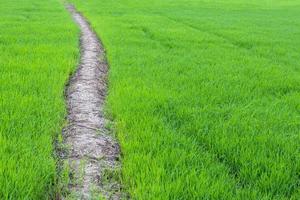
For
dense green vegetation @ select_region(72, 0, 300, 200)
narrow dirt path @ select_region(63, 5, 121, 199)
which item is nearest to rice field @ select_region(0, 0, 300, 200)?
dense green vegetation @ select_region(72, 0, 300, 200)

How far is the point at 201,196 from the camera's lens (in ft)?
10.5

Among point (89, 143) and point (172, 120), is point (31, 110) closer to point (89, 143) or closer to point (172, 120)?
point (89, 143)

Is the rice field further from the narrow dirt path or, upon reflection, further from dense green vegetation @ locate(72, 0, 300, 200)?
the narrow dirt path

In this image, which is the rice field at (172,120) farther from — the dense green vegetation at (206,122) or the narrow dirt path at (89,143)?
the narrow dirt path at (89,143)

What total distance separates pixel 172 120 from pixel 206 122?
43 centimetres

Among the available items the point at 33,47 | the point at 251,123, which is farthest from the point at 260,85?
the point at 33,47

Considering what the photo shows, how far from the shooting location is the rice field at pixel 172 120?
338 centimetres

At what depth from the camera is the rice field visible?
3.38 m

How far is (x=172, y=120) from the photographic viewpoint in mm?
5160

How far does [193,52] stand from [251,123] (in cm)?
562

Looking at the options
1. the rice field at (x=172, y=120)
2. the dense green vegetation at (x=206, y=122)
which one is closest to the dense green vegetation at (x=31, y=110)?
the rice field at (x=172, y=120)

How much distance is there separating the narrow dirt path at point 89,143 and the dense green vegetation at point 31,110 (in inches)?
6.6

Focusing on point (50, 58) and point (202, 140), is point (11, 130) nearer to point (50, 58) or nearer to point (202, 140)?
point (202, 140)

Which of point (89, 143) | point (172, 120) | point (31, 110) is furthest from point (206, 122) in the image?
point (31, 110)
